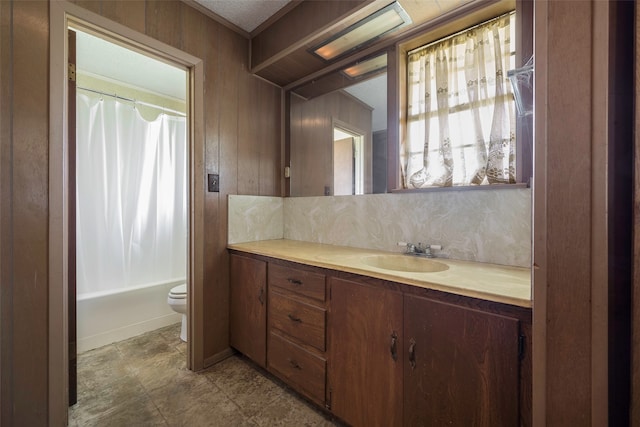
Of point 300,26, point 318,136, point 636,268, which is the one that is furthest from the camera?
point 318,136

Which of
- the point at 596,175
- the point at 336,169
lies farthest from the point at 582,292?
the point at 336,169

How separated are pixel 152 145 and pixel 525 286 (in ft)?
9.93

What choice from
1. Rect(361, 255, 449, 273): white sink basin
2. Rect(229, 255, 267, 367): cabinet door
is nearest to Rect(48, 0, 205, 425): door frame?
Rect(229, 255, 267, 367): cabinet door

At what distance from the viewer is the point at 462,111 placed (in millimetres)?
1391

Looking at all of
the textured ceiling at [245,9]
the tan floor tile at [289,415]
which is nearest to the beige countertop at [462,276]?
the tan floor tile at [289,415]

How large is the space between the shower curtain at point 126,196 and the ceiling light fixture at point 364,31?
1.82 m

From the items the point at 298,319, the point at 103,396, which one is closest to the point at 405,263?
the point at 298,319

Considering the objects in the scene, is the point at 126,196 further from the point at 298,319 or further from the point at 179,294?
the point at 298,319

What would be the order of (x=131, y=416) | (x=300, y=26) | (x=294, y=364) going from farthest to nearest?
1. (x=300, y=26)
2. (x=294, y=364)
3. (x=131, y=416)

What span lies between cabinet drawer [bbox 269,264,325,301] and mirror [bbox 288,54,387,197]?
2.41 feet

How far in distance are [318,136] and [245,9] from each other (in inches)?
38.8

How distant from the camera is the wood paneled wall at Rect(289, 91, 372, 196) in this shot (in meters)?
1.79

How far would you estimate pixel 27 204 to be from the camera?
1.16 metres

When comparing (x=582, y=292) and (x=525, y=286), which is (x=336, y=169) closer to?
(x=525, y=286)
